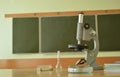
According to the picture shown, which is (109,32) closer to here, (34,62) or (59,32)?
(59,32)

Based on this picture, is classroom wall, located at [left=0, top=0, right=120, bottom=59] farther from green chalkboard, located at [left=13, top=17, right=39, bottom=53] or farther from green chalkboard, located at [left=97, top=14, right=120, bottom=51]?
green chalkboard, located at [left=97, top=14, right=120, bottom=51]

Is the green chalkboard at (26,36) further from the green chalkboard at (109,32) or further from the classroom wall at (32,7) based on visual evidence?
the green chalkboard at (109,32)

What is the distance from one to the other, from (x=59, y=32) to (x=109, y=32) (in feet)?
3.18

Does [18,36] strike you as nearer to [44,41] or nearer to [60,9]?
[44,41]

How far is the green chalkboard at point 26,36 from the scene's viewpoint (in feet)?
14.3

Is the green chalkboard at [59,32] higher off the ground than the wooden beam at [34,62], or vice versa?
the green chalkboard at [59,32]

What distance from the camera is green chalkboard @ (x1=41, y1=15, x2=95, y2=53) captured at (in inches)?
169

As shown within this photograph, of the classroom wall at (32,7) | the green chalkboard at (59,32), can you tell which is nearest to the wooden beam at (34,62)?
Result: the classroom wall at (32,7)

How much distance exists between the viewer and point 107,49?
4.21 metres

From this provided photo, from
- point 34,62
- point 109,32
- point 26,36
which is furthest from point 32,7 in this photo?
point 109,32

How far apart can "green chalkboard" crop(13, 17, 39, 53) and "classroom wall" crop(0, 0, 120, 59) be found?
0.11 metres

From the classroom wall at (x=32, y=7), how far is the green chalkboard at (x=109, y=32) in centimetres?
22

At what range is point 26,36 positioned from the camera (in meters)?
4.41

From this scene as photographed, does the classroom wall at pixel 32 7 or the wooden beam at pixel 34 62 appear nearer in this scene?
the wooden beam at pixel 34 62
